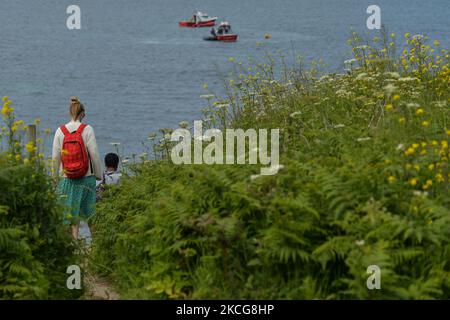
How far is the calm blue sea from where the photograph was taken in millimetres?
48031

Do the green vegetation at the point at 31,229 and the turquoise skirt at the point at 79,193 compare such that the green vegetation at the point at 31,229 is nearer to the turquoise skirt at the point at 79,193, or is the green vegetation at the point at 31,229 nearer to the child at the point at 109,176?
the turquoise skirt at the point at 79,193

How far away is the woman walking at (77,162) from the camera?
10.0 metres

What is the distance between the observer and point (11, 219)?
24.5 feet

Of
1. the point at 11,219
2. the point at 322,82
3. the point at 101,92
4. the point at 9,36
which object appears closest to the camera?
the point at 11,219

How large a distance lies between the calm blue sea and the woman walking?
26.0 feet

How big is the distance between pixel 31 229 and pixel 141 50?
73.0 meters

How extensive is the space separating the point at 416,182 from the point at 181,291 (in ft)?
6.41

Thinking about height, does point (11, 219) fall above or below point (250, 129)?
below

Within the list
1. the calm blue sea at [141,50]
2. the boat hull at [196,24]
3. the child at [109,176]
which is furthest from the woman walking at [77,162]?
the boat hull at [196,24]

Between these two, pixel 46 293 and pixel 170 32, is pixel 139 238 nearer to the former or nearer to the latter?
pixel 46 293

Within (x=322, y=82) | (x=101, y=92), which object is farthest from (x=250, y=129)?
(x=101, y=92)

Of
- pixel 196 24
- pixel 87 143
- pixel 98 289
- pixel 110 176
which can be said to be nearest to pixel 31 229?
pixel 98 289

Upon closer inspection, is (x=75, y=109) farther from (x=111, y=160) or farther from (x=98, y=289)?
(x=98, y=289)

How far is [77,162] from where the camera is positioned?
32.9 ft
